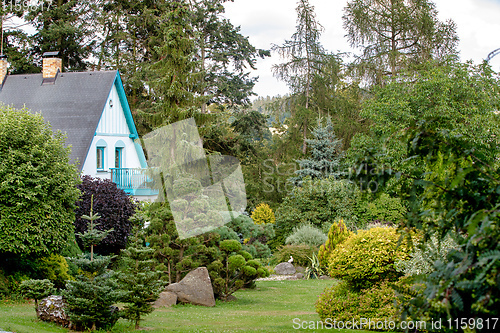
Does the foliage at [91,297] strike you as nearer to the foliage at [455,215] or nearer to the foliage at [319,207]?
the foliage at [455,215]

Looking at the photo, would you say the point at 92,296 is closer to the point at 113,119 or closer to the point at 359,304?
the point at 359,304

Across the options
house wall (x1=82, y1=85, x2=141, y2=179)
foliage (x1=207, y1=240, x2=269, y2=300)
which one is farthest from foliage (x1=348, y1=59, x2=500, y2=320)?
house wall (x1=82, y1=85, x2=141, y2=179)

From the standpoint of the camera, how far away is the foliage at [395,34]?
3002 cm

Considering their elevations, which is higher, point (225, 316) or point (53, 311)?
point (53, 311)

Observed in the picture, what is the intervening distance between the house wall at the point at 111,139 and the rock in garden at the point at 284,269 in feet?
29.8

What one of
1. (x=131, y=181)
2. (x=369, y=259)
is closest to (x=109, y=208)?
(x=131, y=181)

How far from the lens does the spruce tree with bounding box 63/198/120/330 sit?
308 inches

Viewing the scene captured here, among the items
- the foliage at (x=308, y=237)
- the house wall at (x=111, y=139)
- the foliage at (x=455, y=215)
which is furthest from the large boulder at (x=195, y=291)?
the house wall at (x=111, y=139)

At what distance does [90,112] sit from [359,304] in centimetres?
1672

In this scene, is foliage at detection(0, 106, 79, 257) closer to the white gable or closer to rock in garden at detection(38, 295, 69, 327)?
rock in garden at detection(38, 295, 69, 327)

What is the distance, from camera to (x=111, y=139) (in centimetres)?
2230

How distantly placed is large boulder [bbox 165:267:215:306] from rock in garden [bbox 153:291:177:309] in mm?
240

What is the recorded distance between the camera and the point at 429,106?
23547mm

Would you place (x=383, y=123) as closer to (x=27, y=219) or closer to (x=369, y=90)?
(x=369, y=90)
